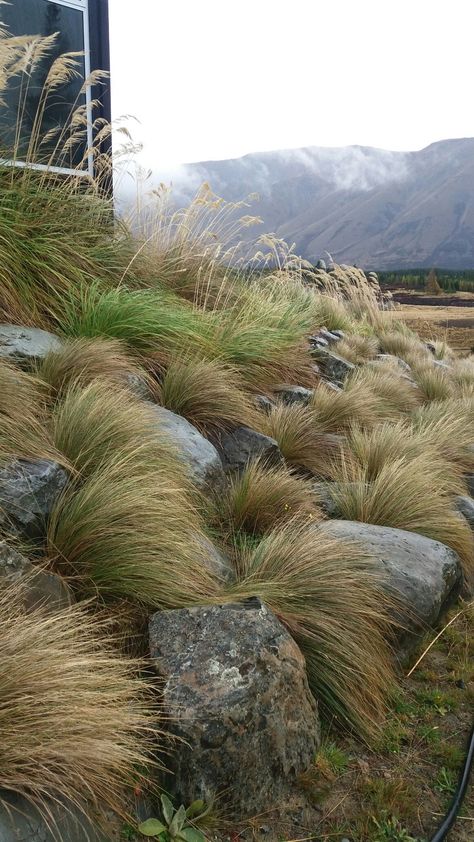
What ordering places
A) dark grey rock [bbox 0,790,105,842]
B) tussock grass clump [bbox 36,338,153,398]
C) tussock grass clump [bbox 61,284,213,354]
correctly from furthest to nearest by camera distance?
tussock grass clump [bbox 61,284,213,354]
tussock grass clump [bbox 36,338,153,398]
dark grey rock [bbox 0,790,105,842]

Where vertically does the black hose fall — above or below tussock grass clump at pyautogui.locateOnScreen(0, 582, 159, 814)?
below

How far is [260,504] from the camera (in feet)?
11.0

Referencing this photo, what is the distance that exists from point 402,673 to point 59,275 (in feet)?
9.54

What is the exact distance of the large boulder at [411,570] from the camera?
298 centimetres

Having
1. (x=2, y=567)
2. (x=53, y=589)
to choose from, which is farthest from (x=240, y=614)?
(x=2, y=567)

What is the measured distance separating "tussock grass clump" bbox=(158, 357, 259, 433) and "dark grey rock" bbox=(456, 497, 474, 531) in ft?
4.38

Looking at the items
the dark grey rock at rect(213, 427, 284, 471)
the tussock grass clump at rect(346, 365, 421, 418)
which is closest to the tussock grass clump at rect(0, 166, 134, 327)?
the dark grey rock at rect(213, 427, 284, 471)

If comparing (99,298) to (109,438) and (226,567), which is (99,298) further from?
(226,567)

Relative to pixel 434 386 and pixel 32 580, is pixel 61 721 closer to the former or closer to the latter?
→ pixel 32 580

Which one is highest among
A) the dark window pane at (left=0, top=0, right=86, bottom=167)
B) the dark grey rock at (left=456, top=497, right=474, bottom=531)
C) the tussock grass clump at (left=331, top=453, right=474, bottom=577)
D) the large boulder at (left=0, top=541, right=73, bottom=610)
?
the dark window pane at (left=0, top=0, right=86, bottom=167)

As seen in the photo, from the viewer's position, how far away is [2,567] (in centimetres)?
209

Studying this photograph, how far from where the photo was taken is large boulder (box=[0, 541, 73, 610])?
207 cm

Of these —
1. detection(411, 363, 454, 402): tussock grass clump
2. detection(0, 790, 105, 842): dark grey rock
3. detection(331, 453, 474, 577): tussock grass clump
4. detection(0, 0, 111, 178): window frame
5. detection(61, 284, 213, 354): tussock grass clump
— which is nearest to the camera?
detection(0, 790, 105, 842): dark grey rock

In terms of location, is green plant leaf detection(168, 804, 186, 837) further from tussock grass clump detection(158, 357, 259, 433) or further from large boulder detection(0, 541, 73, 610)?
tussock grass clump detection(158, 357, 259, 433)
